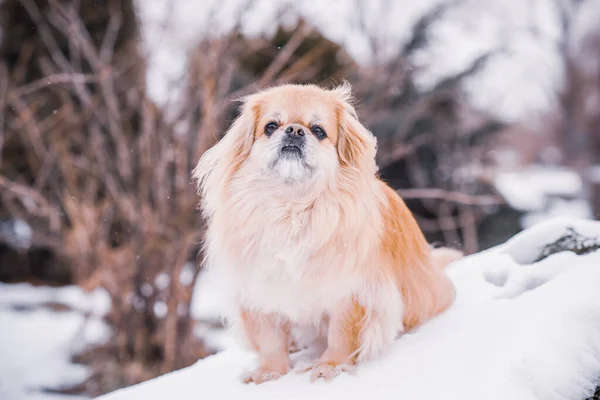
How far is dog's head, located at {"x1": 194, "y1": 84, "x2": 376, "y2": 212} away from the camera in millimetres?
2062

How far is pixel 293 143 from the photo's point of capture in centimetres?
204

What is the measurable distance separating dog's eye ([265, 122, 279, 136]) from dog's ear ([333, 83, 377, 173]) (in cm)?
30

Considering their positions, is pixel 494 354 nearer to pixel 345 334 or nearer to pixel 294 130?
pixel 345 334

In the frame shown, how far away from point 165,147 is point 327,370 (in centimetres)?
333

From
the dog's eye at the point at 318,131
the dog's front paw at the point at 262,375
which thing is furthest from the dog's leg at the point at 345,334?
the dog's eye at the point at 318,131

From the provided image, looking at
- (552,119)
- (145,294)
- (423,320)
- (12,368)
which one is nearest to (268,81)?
(145,294)

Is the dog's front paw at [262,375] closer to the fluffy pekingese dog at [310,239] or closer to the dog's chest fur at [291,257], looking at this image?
the fluffy pekingese dog at [310,239]

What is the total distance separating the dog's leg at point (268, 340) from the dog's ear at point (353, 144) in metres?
0.78

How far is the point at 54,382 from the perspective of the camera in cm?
509

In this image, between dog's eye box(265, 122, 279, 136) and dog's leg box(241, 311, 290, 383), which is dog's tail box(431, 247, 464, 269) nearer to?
dog's leg box(241, 311, 290, 383)

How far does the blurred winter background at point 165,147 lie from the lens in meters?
4.66

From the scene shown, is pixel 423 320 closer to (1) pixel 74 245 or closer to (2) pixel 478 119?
(1) pixel 74 245

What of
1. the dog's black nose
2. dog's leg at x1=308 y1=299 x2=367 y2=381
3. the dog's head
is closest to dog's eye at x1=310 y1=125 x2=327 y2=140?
the dog's head

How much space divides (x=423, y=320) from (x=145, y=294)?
3.26 m
